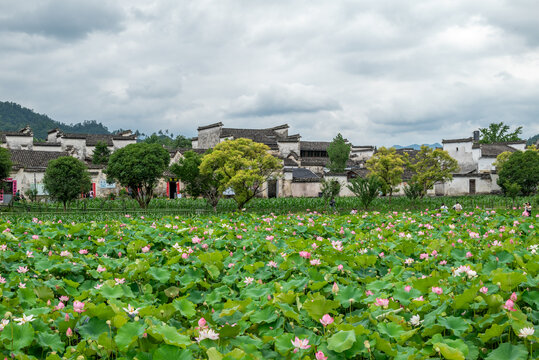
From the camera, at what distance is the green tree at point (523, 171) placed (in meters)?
33.0

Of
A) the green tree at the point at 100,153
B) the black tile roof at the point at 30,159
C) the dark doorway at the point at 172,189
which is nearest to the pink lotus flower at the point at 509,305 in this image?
the black tile roof at the point at 30,159

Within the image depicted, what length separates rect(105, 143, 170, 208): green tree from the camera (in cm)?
2266

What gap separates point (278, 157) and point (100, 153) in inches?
658

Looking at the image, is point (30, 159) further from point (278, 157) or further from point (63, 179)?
point (278, 157)

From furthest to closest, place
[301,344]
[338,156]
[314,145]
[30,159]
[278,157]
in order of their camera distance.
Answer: [314,145] → [338,156] → [278,157] → [30,159] → [301,344]

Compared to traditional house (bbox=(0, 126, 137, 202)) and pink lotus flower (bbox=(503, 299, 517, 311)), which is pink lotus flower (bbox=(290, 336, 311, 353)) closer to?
pink lotus flower (bbox=(503, 299, 517, 311))

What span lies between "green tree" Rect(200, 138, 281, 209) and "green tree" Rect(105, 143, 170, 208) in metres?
3.29

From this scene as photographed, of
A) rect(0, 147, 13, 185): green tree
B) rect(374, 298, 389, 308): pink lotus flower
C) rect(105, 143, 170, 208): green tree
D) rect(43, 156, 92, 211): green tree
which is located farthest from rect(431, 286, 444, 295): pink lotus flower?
rect(0, 147, 13, 185): green tree

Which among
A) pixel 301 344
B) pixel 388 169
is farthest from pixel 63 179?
pixel 388 169

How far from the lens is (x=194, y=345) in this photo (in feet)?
7.70

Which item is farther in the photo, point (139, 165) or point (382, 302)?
point (139, 165)

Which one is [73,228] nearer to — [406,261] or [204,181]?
[406,261]

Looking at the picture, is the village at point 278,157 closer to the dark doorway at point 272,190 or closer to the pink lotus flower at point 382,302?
the dark doorway at point 272,190

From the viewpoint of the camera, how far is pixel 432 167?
33.9 meters
